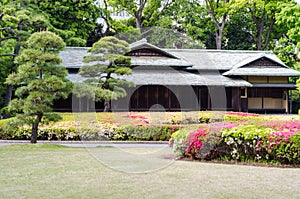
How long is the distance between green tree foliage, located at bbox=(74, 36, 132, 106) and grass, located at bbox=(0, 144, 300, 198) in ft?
33.3

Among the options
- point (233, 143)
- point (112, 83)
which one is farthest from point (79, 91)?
point (233, 143)

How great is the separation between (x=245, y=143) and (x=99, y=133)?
8.47 meters

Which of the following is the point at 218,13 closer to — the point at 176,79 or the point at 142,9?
the point at 142,9

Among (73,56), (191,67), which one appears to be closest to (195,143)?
(191,67)

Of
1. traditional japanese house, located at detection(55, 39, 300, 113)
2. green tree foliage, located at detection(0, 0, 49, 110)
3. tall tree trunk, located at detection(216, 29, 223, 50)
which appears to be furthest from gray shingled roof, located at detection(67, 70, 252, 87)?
tall tree trunk, located at detection(216, 29, 223, 50)

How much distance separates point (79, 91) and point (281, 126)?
11.3 meters

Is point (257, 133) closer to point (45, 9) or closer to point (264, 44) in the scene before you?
point (45, 9)

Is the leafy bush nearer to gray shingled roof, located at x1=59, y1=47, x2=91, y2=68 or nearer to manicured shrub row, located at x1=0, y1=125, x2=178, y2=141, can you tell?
manicured shrub row, located at x1=0, y1=125, x2=178, y2=141

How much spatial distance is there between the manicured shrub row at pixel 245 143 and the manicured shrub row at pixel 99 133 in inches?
250

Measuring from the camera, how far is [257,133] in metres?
10.7

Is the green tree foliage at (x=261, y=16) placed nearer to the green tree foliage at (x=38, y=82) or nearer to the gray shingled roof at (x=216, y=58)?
the gray shingled roof at (x=216, y=58)

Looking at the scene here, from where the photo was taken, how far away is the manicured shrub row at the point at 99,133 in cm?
1778

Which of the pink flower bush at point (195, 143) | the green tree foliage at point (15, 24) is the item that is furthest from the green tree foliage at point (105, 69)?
the pink flower bush at point (195, 143)

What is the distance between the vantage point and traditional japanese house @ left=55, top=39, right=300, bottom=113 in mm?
28203
